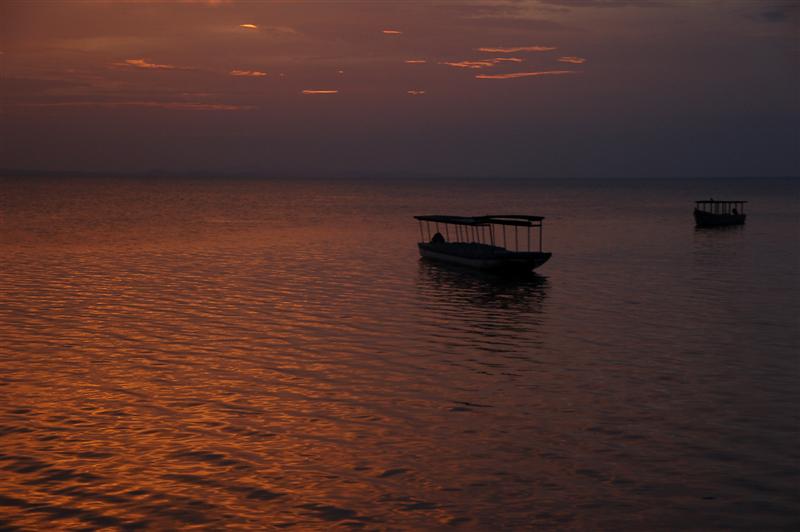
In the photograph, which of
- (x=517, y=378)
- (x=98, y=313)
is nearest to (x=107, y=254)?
(x=98, y=313)

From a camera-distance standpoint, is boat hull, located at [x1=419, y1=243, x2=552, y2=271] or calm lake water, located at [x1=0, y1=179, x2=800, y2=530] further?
boat hull, located at [x1=419, y1=243, x2=552, y2=271]

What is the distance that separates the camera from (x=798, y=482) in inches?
568

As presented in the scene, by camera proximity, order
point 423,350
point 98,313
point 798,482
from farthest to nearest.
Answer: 1. point 98,313
2. point 423,350
3. point 798,482

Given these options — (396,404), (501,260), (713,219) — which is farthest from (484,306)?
(713,219)

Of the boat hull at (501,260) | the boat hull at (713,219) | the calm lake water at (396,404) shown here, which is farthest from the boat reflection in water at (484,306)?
the boat hull at (713,219)

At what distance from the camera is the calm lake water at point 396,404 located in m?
13.3

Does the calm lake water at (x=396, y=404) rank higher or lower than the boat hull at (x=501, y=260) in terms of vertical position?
lower

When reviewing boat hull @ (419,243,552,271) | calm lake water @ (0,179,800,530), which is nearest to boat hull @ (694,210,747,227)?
calm lake water @ (0,179,800,530)

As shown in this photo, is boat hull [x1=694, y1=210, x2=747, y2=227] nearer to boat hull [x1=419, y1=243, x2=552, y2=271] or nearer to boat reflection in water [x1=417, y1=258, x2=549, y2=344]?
boat reflection in water [x1=417, y1=258, x2=549, y2=344]

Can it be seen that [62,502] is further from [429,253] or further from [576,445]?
[429,253]

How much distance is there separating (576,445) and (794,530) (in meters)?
4.66

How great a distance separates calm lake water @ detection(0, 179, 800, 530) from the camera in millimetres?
13344

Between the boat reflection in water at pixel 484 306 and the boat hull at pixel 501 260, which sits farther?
the boat hull at pixel 501 260

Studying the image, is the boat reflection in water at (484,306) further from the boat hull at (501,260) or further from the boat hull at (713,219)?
the boat hull at (713,219)
